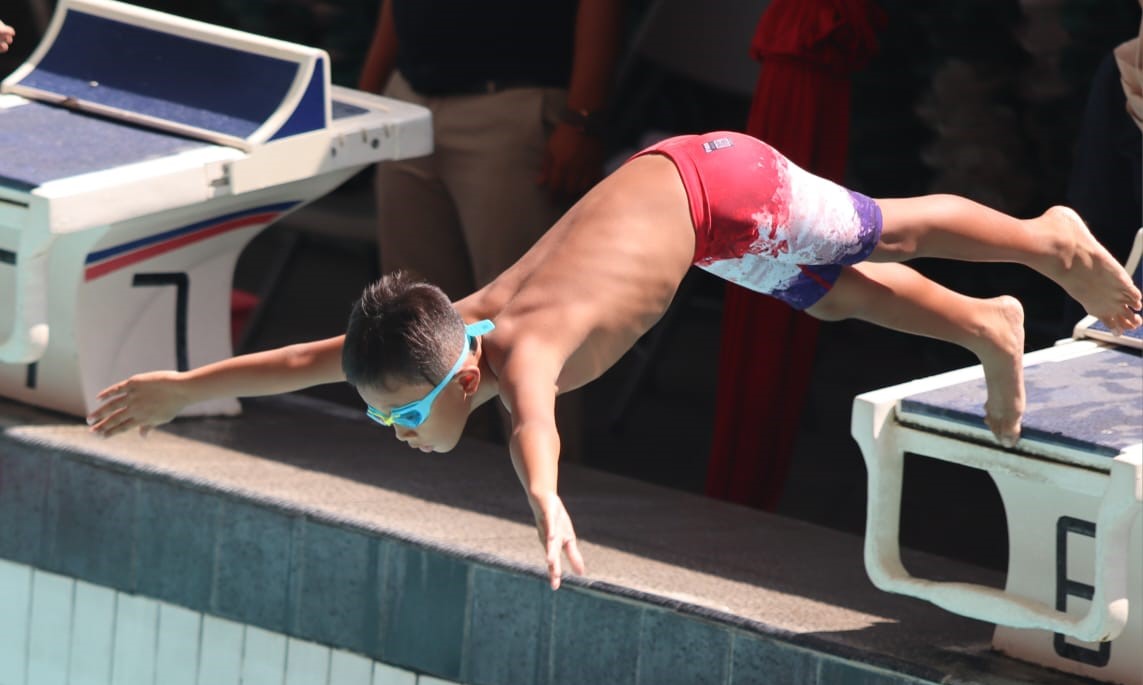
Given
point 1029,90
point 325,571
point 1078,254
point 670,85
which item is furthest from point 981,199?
point 325,571

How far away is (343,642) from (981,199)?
261 centimetres

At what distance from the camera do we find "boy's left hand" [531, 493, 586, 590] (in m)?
2.69

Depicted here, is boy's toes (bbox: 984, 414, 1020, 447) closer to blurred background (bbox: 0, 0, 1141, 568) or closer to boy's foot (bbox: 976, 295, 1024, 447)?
boy's foot (bbox: 976, 295, 1024, 447)

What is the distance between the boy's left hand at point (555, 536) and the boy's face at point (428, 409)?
0.41 meters

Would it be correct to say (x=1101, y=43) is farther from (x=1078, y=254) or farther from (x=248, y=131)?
(x=248, y=131)

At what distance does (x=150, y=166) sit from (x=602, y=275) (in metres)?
1.51

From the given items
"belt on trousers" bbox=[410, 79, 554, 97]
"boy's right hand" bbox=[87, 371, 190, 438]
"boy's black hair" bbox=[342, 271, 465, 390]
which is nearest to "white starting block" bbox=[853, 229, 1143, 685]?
"boy's black hair" bbox=[342, 271, 465, 390]

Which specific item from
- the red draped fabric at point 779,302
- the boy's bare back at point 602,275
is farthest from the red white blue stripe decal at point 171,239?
the boy's bare back at point 602,275

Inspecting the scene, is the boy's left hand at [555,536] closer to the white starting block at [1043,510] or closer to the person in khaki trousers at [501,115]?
the white starting block at [1043,510]

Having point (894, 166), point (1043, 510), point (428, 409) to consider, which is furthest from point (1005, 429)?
point (894, 166)

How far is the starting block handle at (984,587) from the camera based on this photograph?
10.2 feet

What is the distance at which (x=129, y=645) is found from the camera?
4.31 metres

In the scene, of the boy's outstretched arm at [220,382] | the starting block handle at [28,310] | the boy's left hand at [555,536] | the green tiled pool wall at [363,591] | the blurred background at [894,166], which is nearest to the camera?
the boy's left hand at [555,536]

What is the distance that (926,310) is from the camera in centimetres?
351
